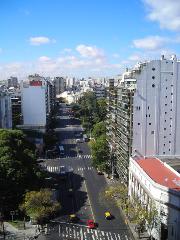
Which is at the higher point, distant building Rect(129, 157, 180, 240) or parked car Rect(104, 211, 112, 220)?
distant building Rect(129, 157, 180, 240)

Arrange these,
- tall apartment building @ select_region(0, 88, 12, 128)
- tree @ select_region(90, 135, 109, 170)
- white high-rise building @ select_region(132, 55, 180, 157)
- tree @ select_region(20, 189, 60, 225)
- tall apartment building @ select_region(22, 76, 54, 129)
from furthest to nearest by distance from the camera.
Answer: tall apartment building @ select_region(22, 76, 54, 129), tall apartment building @ select_region(0, 88, 12, 128), tree @ select_region(90, 135, 109, 170), white high-rise building @ select_region(132, 55, 180, 157), tree @ select_region(20, 189, 60, 225)

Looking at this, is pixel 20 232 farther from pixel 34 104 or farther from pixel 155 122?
pixel 34 104

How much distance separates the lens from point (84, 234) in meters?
56.1

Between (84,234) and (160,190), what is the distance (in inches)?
531

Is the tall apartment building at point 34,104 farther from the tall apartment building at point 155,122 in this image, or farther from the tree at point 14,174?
the tall apartment building at point 155,122

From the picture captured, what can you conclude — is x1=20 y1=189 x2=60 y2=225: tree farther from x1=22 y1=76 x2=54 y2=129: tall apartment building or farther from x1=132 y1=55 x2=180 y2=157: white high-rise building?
x1=22 y1=76 x2=54 y2=129: tall apartment building

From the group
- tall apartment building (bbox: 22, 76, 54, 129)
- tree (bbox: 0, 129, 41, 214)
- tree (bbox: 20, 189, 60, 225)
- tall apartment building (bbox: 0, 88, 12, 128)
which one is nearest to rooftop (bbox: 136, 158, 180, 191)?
tree (bbox: 20, 189, 60, 225)

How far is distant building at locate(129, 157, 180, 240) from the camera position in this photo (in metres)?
51.1

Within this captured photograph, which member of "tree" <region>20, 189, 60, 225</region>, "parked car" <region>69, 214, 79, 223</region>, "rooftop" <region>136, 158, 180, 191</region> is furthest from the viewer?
"parked car" <region>69, 214, 79, 223</region>

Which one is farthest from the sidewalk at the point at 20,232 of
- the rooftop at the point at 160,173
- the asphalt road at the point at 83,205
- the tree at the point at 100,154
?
the tree at the point at 100,154

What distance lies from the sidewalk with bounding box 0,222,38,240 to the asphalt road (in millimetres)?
1925

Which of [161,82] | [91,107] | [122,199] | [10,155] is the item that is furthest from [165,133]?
[91,107]

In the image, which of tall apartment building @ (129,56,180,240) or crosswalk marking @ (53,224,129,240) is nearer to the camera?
crosswalk marking @ (53,224,129,240)

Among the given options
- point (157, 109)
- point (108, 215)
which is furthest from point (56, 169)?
point (157, 109)
